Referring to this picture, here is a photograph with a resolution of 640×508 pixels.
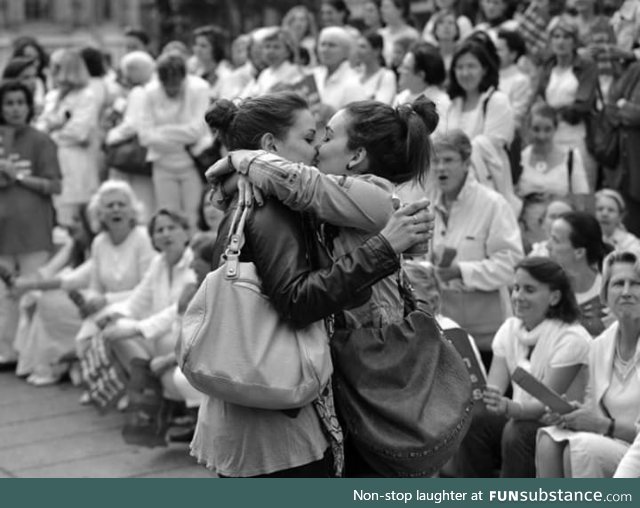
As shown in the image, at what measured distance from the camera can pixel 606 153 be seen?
23.9 feet

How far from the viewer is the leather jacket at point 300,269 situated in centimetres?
273

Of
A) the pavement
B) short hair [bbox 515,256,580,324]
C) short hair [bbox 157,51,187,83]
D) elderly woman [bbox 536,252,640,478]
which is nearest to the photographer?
elderly woman [bbox 536,252,640,478]

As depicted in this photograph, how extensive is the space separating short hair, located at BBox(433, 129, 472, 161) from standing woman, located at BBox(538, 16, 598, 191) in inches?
68.6

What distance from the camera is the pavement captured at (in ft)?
19.0

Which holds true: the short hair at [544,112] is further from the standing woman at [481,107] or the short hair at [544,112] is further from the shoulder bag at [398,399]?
the shoulder bag at [398,399]

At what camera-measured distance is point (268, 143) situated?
2982 mm

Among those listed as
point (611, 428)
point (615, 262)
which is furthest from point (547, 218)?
point (611, 428)

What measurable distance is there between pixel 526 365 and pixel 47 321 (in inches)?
161

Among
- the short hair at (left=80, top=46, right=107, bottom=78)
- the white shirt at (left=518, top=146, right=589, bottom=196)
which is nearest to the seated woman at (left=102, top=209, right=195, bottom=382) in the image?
the white shirt at (left=518, top=146, right=589, bottom=196)

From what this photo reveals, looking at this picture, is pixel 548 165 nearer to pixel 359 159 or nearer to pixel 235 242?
pixel 359 159

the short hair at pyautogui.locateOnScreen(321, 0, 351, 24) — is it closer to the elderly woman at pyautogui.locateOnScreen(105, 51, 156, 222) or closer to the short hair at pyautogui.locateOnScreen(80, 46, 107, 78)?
the elderly woman at pyautogui.locateOnScreen(105, 51, 156, 222)

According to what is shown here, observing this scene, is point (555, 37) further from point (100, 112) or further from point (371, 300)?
point (371, 300)

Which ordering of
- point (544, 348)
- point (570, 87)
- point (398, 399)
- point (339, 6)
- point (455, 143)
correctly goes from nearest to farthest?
1. point (398, 399)
2. point (544, 348)
3. point (455, 143)
4. point (570, 87)
5. point (339, 6)
